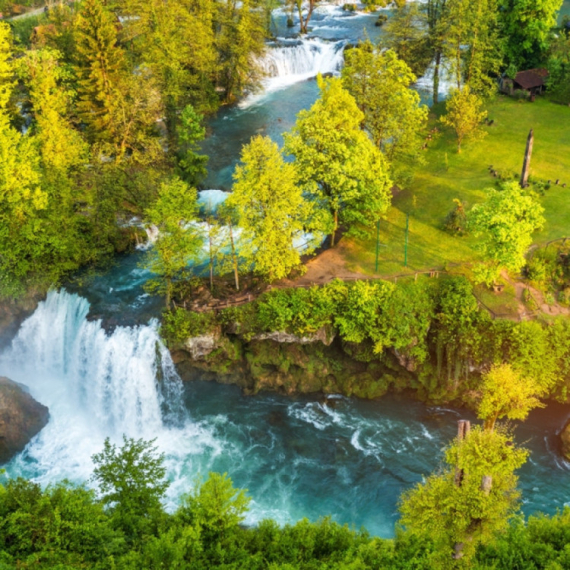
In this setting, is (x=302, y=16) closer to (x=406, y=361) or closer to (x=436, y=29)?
(x=436, y=29)

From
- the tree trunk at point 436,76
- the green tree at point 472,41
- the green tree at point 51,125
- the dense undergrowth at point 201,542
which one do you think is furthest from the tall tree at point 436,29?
the dense undergrowth at point 201,542

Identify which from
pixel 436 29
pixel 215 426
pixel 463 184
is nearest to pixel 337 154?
pixel 463 184

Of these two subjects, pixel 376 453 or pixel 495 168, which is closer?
pixel 376 453

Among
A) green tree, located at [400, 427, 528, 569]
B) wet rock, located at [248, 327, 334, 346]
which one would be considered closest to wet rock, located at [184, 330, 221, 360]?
wet rock, located at [248, 327, 334, 346]

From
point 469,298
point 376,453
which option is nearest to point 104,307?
point 376,453

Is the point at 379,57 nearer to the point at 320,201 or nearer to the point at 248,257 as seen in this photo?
the point at 320,201

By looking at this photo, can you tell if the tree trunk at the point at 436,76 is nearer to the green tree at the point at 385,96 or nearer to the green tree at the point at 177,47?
the green tree at the point at 385,96

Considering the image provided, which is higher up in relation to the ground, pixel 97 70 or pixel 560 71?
pixel 97 70
